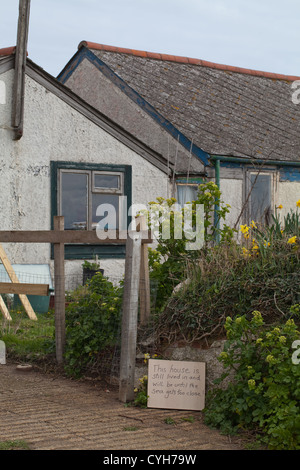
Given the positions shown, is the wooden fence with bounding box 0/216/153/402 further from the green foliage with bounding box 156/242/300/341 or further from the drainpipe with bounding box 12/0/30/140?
the drainpipe with bounding box 12/0/30/140

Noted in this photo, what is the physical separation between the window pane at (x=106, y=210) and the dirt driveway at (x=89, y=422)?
6.58 meters

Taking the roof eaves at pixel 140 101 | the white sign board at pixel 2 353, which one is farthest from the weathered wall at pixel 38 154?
the white sign board at pixel 2 353

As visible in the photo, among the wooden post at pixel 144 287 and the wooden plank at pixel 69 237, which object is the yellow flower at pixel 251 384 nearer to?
the wooden post at pixel 144 287

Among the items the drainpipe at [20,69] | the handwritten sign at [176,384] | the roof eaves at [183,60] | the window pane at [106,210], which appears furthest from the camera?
the roof eaves at [183,60]

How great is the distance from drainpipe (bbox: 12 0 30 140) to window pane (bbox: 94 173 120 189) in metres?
1.88

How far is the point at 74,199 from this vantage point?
13203 mm

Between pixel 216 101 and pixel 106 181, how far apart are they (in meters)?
5.18

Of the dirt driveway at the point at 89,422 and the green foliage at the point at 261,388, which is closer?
the green foliage at the point at 261,388

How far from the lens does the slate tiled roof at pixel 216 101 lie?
1534cm

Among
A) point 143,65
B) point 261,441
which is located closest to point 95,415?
point 261,441

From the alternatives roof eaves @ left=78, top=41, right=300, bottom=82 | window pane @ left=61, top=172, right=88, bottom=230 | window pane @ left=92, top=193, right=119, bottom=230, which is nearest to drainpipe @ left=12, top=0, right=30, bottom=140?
window pane @ left=61, top=172, right=88, bottom=230

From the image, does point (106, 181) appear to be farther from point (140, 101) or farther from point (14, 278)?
point (14, 278)

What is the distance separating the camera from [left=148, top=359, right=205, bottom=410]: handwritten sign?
6062mm

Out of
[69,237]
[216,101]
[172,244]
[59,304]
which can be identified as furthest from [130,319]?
[216,101]
